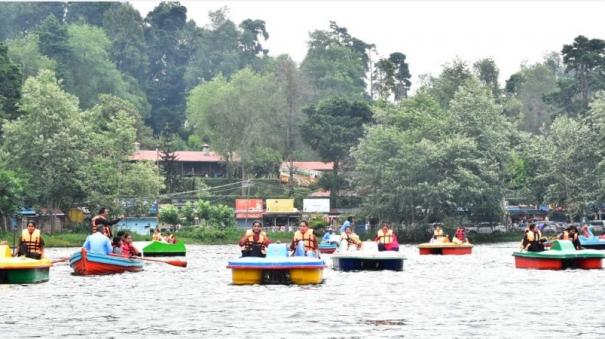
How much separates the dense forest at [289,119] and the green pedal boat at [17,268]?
4952 cm

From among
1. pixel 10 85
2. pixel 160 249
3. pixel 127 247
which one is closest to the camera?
pixel 127 247

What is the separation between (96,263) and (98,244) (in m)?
0.72

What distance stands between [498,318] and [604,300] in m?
6.24

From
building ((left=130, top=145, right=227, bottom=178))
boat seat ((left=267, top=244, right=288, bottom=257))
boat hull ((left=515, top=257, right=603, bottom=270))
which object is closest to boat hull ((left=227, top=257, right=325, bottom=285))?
boat seat ((left=267, top=244, right=288, bottom=257))

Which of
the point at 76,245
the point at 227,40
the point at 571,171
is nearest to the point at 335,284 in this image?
the point at 76,245

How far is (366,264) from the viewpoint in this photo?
1848 inches

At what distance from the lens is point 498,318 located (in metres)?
30.4

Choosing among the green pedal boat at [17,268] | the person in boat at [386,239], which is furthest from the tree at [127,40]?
the green pedal boat at [17,268]

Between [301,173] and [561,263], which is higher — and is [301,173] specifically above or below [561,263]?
above

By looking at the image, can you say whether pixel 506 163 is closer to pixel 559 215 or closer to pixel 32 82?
pixel 559 215

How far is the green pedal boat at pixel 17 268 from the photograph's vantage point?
131 feet

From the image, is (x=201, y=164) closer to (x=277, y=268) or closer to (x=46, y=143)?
(x=46, y=143)

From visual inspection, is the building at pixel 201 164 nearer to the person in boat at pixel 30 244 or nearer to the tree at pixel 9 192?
the tree at pixel 9 192

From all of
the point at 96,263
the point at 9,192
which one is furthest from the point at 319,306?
the point at 9,192
